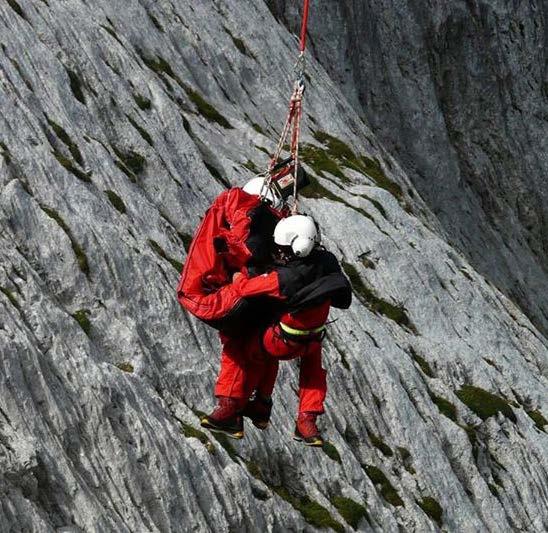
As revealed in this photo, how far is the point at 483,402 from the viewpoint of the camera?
42594mm

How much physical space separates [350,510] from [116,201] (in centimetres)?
1156

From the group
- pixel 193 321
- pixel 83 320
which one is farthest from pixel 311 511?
pixel 83 320

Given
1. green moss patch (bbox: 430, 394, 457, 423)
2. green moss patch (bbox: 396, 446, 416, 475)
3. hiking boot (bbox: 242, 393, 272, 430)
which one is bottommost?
green moss patch (bbox: 430, 394, 457, 423)

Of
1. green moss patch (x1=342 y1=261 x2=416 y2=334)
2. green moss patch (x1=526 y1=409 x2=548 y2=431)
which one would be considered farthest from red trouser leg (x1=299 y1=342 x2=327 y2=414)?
green moss patch (x1=526 y1=409 x2=548 y2=431)

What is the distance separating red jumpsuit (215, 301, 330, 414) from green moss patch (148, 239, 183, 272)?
1464 cm

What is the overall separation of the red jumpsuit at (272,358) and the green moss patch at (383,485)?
15.3 m

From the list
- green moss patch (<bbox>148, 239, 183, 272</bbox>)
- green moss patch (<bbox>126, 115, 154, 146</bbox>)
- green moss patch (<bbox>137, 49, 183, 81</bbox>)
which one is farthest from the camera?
green moss patch (<bbox>137, 49, 183, 81</bbox>)

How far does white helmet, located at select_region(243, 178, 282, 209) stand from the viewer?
62.4 feet

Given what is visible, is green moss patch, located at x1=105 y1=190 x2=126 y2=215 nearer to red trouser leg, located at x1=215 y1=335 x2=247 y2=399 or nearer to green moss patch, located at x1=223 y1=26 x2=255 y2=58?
red trouser leg, located at x1=215 y1=335 x2=247 y2=399

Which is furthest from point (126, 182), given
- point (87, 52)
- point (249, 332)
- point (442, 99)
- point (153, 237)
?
point (442, 99)

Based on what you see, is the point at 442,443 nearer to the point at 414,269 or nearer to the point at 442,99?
the point at 414,269

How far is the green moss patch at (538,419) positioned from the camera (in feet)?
145

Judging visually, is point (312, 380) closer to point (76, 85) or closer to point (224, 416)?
point (224, 416)

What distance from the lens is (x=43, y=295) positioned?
2897 centimetres
